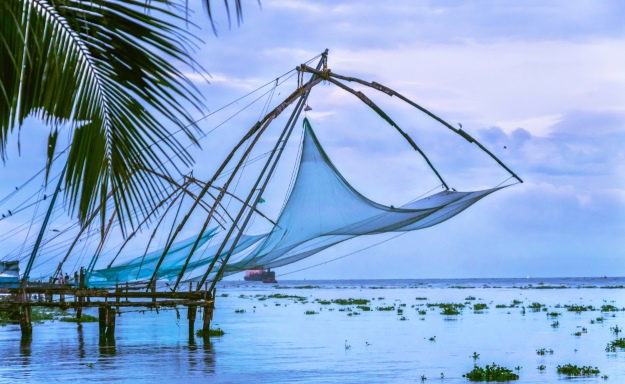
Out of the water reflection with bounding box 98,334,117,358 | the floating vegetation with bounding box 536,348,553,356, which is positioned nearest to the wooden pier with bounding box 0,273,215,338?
the water reflection with bounding box 98,334,117,358

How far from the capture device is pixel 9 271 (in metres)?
39.2

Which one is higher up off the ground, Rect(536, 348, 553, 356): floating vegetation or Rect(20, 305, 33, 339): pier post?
Rect(20, 305, 33, 339): pier post

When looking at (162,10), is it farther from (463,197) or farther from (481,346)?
(481,346)

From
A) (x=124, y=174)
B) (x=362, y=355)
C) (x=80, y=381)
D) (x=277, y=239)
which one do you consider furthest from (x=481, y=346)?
(x=124, y=174)

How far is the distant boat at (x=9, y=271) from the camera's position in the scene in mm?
35147

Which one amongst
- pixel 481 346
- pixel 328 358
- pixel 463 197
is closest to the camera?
pixel 463 197

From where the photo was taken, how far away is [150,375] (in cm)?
1831

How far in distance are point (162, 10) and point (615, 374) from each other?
15770 millimetres

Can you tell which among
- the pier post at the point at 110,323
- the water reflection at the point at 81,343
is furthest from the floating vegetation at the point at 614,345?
the pier post at the point at 110,323

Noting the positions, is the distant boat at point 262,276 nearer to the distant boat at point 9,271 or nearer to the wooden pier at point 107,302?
the distant boat at point 9,271

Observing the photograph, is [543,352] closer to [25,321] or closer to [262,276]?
[25,321]

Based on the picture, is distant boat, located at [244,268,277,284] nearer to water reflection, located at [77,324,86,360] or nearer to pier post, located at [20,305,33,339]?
water reflection, located at [77,324,86,360]

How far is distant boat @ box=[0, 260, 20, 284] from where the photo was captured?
1384 inches

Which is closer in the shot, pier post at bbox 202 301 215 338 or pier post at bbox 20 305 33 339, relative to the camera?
pier post at bbox 202 301 215 338
